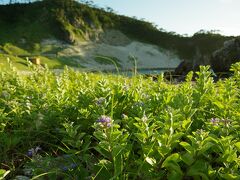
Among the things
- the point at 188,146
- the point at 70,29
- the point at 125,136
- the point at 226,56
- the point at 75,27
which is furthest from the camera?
the point at 75,27

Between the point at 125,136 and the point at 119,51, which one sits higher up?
the point at 125,136

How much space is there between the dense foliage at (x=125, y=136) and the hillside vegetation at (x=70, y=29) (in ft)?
455

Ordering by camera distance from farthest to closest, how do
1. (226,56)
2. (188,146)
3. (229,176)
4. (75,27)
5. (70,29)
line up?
(75,27), (70,29), (226,56), (188,146), (229,176)

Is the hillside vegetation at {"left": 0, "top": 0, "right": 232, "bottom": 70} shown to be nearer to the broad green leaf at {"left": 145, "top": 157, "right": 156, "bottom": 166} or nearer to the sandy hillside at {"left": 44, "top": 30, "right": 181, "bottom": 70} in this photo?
the sandy hillside at {"left": 44, "top": 30, "right": 181, "bottom": 70}

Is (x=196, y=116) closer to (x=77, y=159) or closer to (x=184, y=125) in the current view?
(x=184, y=125)

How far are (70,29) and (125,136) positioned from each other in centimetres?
16707

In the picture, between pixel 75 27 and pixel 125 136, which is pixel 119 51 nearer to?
pixel 75 27

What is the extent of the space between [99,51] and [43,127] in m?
165

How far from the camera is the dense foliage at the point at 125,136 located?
282 cm

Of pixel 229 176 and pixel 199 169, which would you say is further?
pixel 199 169

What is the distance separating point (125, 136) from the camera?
292 cm

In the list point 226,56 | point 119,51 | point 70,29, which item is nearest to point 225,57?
point 226,56

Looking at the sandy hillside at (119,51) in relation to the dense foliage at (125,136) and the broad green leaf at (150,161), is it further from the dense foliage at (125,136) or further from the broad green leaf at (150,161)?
the broad green leaf at (150,161)

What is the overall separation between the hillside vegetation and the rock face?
114m
